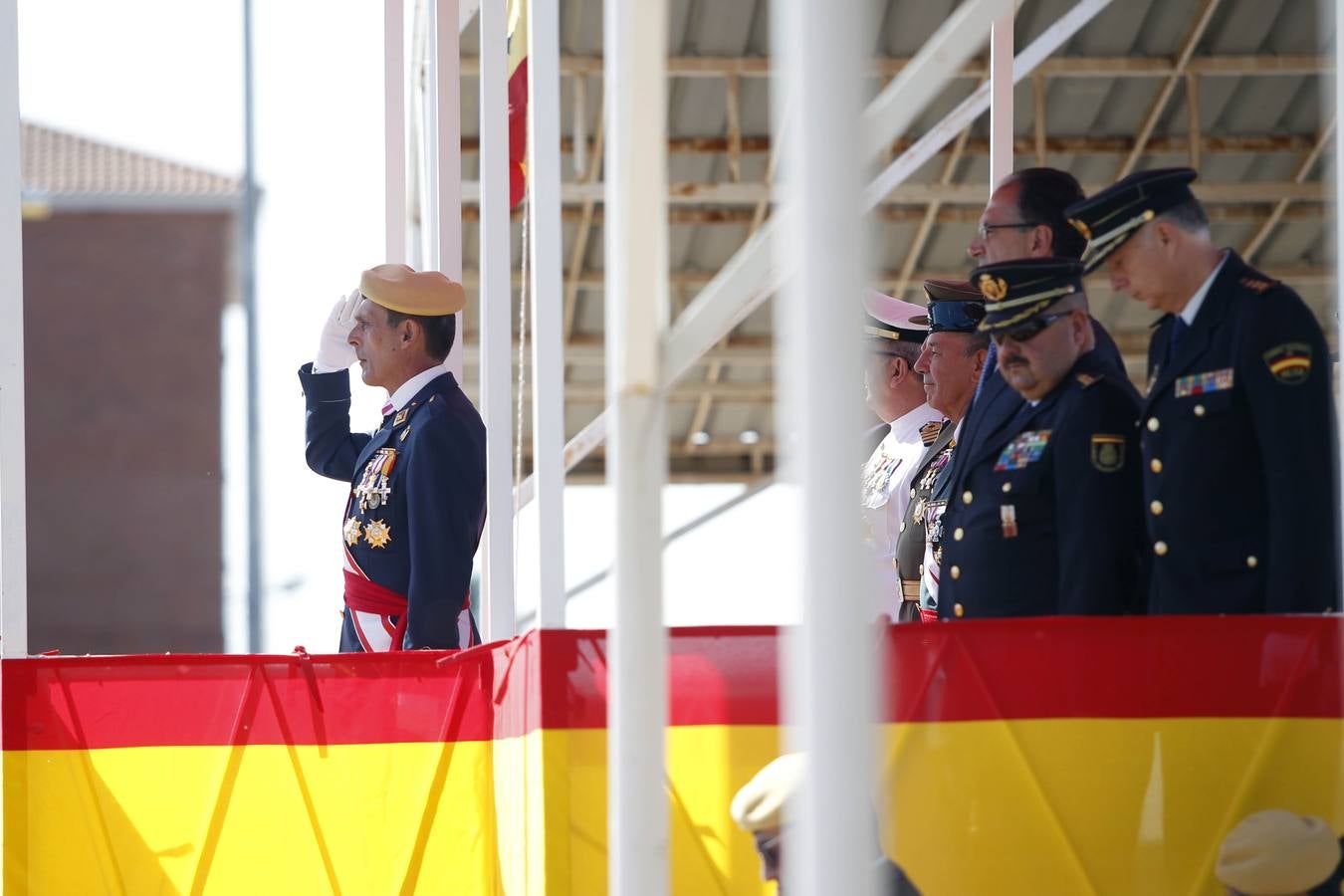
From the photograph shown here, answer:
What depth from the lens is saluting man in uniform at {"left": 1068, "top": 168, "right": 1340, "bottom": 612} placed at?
274 cm

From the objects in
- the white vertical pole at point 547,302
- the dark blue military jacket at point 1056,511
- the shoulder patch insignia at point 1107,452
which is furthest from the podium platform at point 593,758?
the shoulder patch insignia at point 1107,452

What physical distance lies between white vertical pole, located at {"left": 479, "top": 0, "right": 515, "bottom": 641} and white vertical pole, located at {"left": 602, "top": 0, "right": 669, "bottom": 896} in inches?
75.9

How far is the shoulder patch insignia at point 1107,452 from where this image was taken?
3133mm

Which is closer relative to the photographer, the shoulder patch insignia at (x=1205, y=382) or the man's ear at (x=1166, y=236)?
the shoulder patch insignia at (x=1205, y=382)

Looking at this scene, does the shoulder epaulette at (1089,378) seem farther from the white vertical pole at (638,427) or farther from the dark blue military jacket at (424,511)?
the dark blue military jacket at (424,511)

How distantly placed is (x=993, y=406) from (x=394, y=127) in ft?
9.53

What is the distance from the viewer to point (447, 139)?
205 inches

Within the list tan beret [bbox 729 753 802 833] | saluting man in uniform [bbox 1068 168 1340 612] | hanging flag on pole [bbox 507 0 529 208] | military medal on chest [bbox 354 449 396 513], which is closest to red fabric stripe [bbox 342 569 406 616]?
military medal on chest [bbox 354 449 396 513]

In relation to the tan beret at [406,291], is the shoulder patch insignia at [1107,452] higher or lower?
lower

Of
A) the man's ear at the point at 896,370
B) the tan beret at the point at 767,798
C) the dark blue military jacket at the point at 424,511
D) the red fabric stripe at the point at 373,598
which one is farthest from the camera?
the man's ear at the point at 896,370

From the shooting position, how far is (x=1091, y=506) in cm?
308

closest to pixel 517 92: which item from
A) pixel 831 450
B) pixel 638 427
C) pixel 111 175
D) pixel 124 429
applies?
pixel 638 427

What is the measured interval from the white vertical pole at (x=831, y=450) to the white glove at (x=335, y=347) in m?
3.07

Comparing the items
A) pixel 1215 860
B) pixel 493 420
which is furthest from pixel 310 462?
pixel 1215 860
